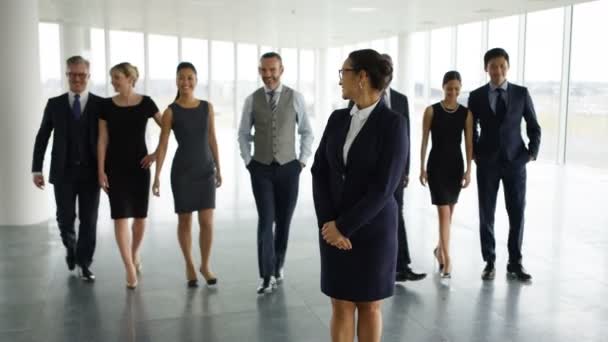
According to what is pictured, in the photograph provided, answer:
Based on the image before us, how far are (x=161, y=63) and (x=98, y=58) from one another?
2311 mm

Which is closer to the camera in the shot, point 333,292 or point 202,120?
point 333,292

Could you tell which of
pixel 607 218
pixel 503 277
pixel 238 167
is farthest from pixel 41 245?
pixel 238 167

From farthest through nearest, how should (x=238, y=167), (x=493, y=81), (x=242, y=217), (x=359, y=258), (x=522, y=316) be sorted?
(x=238, y=167), (x=242, y=217), (x=493, y=81), (x=522, y=316), (x=359, y=258)

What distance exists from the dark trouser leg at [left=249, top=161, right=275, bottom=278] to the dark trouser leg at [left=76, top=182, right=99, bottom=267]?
137 cm

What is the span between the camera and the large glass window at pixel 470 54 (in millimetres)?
17703

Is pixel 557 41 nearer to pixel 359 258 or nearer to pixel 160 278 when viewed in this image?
pixel 160 278

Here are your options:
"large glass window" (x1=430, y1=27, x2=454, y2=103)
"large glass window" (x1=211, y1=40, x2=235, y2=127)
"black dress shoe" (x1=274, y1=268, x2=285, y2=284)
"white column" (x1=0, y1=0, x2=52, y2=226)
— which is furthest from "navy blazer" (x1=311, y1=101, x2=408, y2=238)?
"large glass window" (x1=211, y1=40, x2=235, y2=127)

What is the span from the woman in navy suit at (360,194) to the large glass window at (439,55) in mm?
16678

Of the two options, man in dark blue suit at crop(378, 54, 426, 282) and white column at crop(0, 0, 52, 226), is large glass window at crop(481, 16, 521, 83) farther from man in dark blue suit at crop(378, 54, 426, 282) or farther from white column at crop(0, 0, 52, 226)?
man in dark blue suit at crop(378, 54, 426, 282)

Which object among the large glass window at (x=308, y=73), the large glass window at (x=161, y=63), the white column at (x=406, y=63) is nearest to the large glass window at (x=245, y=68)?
the large glass window at (x=308, y=73)

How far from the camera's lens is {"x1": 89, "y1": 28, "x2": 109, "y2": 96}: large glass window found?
18891 mm

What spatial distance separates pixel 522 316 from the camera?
410 cm

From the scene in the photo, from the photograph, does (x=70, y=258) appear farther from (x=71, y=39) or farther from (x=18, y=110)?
(x=71, y=39)

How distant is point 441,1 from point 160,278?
865 centimetres
